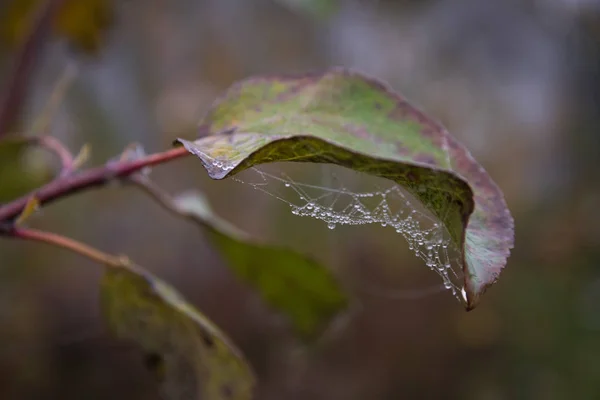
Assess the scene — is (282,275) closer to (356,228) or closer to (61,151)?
(61,151)

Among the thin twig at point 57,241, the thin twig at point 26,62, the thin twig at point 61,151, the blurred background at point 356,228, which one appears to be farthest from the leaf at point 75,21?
the thin twig at point 57,241

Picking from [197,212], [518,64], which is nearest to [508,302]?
[518,64]

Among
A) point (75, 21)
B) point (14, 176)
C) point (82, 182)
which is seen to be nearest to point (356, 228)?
point (75, 21)

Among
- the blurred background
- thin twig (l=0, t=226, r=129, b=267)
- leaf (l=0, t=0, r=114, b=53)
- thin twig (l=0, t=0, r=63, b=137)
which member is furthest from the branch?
the blurred background

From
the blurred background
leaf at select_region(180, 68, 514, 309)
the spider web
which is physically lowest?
the blurred background

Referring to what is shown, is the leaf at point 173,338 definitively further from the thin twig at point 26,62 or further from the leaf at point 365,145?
the thin twig at point 26,62

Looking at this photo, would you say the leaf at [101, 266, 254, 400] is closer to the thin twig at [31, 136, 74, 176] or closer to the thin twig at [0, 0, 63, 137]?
the thin twig at [31, 136, 74, 176]

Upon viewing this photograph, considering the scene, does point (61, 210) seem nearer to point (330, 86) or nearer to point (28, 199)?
point (28, 199)
